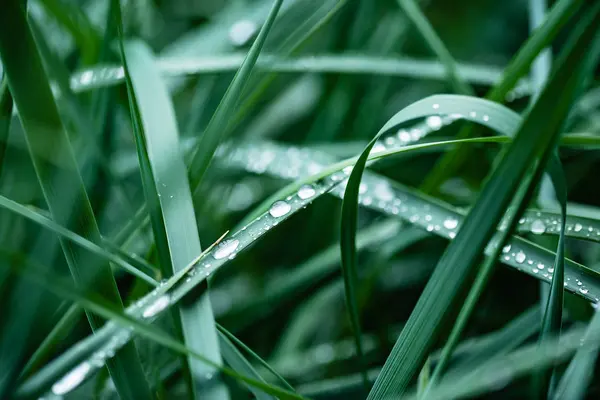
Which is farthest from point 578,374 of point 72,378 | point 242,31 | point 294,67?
point 242,31

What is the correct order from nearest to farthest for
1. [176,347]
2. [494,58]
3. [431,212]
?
[176,347] < [431,212] < [494,58]

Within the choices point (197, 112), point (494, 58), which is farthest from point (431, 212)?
point (494, 58)

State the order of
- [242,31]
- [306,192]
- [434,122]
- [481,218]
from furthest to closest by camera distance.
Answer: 1. [242,31]
2. [434,122]
3. [306,192]
4. [481,218]

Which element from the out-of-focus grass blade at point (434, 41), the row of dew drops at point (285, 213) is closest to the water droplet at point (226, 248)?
the row of dew drops at point (285, 213)

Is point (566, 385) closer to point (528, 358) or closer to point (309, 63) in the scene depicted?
point (528, 358)

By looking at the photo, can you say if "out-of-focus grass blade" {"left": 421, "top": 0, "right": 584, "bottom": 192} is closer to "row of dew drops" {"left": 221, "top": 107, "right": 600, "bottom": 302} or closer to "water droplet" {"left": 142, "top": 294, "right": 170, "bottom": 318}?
"row of dew drops" {"left": 221, "top": 107, "right": 600, "bottom": 302}

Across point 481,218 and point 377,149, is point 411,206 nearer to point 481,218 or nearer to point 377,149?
point 377,149
